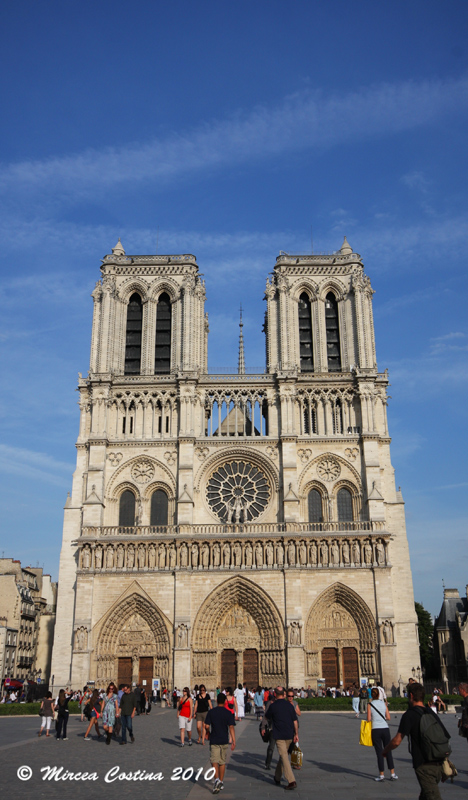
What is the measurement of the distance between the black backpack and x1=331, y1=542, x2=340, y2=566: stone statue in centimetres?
3022

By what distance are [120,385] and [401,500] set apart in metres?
16.6

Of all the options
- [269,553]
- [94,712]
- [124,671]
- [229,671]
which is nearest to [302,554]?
[269,553]

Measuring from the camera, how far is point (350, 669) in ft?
119

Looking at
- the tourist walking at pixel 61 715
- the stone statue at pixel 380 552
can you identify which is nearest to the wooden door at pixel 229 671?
the stone statue at pixel 380 552

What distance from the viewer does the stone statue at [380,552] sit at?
3666 centimetres

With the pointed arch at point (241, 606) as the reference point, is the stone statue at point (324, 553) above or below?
above

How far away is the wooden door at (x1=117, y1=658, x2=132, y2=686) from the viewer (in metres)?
36.4

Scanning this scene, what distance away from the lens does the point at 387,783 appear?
10844 mm

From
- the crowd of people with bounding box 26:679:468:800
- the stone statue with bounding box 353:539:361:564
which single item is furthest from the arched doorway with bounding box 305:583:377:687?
the crowd of people with bounding box 26:679:468:800

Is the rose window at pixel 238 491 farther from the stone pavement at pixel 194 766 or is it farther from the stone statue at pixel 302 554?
the stone pavement at pixel 194 766

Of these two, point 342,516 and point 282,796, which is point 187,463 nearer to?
point 342,516

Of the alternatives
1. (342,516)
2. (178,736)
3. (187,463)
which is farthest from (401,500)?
(178,736)

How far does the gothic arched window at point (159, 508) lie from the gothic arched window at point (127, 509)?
1079 mm

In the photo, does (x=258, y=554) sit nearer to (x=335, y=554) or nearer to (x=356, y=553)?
(x=335, y=554)
